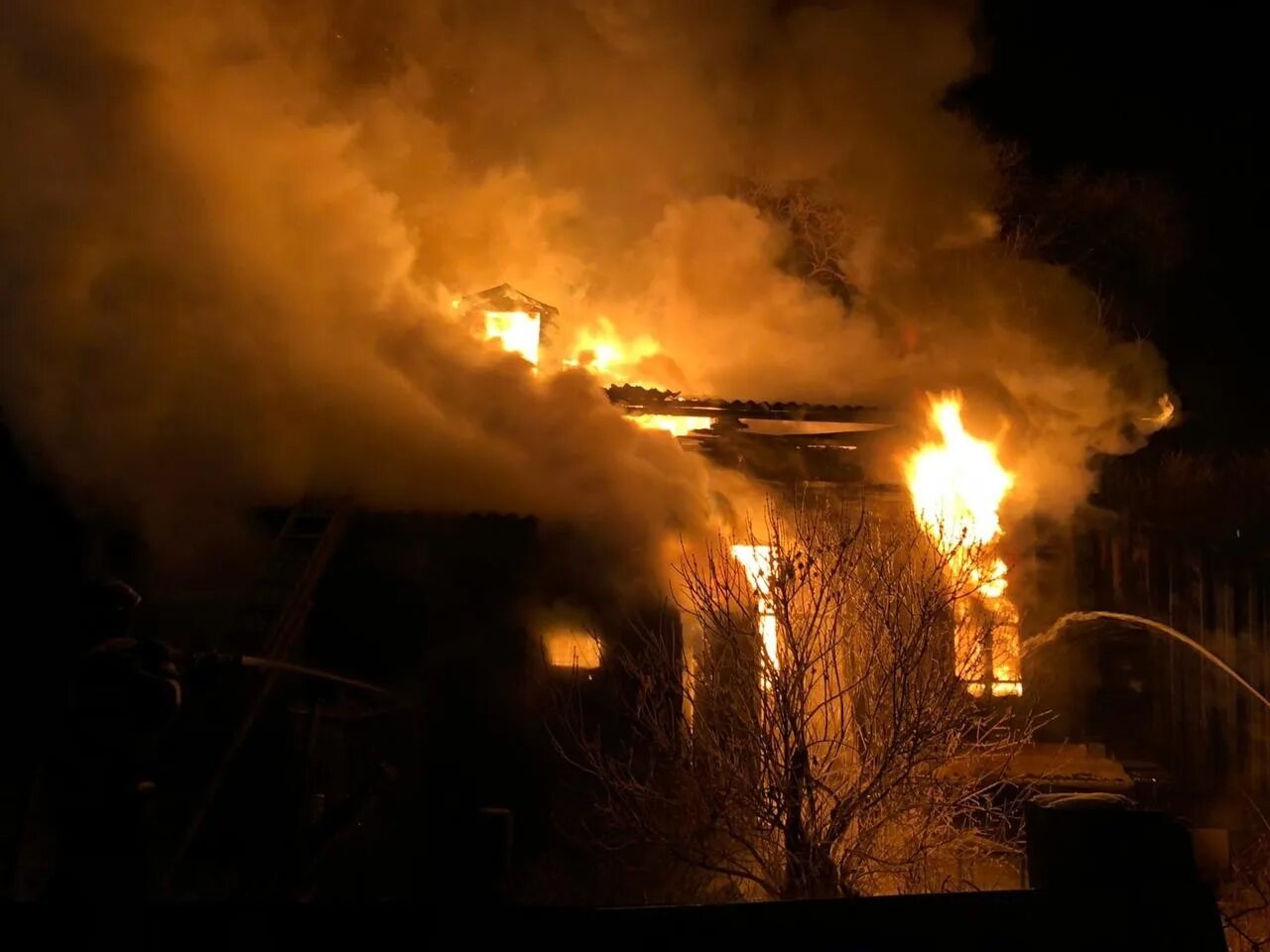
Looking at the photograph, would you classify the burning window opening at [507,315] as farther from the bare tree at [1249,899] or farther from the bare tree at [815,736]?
the bare tree at [1249,899]

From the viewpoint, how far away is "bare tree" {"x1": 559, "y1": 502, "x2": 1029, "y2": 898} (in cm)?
745

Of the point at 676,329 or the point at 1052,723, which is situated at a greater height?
the point at 676,329

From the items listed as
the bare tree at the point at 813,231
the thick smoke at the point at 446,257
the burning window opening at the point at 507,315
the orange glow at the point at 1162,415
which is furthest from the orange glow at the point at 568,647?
the orange glow at the point at 1162,415

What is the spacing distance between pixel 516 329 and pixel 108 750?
9022mm

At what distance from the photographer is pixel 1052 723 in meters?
12.3

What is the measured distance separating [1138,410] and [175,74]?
12701 mm

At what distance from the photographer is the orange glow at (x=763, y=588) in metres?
7.82

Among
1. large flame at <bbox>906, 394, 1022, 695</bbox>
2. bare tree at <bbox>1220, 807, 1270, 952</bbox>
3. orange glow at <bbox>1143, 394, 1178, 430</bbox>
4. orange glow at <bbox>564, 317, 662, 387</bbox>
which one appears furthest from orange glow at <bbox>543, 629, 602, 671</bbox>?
orange glow at <bbox>1143, 394, 1178, 430</bbox>

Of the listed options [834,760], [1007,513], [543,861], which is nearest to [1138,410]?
[1007,513]

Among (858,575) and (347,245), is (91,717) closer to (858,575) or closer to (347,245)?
(858,575)

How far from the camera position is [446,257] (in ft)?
48.2

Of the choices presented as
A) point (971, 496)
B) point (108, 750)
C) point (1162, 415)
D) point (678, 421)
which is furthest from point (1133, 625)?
point (108, 750)

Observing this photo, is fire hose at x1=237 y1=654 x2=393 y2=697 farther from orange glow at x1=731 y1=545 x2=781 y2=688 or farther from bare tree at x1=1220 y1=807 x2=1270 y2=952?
bare tree at x1=1220 y1=807 x2=1270 y2=952

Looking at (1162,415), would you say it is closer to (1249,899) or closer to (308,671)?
(1249,899)
